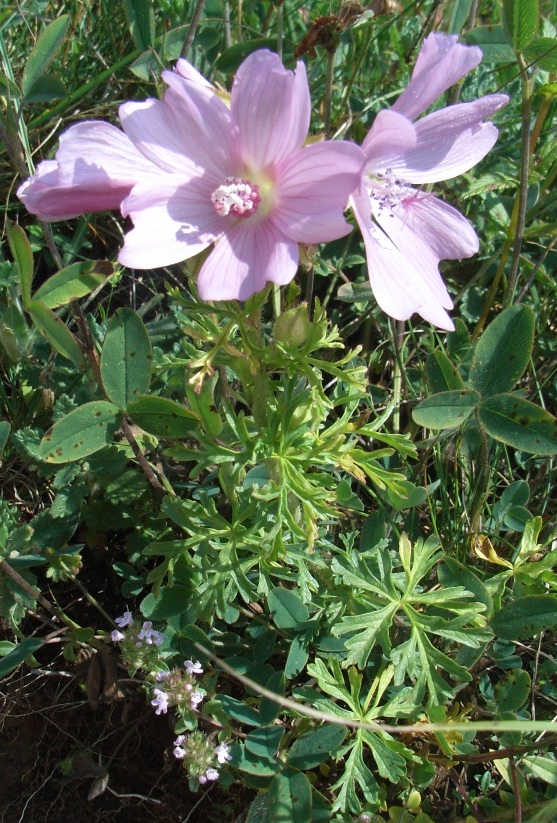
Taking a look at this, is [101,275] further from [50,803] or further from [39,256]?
[50,803]

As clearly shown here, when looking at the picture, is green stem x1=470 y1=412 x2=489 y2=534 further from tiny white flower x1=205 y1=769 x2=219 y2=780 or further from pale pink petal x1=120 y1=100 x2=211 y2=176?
pale pink petal x1=120 y1=100 x2=211 y2=176

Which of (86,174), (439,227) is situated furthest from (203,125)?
(439,227)

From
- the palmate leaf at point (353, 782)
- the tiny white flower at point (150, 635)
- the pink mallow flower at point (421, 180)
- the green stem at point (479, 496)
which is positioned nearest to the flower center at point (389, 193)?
the pink mallow flower at point (421, 180)

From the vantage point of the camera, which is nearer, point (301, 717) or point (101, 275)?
point (101, 275)

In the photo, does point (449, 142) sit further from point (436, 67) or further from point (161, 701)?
point (161, 701)

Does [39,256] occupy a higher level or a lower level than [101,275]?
lower

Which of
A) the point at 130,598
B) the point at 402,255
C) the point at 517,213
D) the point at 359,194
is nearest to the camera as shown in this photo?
the point at 359,194

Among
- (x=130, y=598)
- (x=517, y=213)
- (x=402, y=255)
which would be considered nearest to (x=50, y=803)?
(x=130, y=598)
